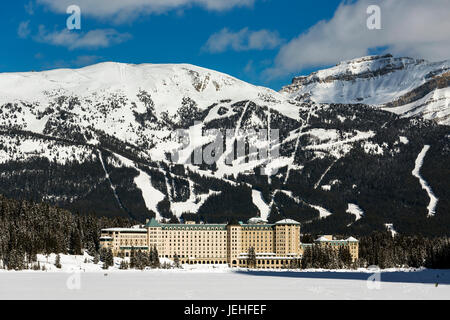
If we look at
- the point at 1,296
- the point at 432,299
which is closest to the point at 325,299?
the point at 432,299

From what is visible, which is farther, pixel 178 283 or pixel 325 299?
pixel 178 283

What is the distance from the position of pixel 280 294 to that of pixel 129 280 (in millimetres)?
51556

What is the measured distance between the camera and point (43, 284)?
580ft
